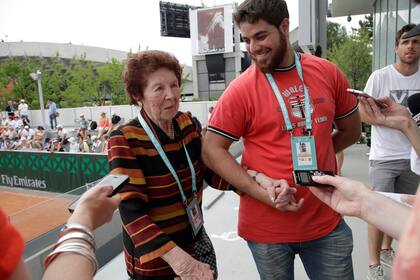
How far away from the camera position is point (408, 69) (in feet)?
8.52

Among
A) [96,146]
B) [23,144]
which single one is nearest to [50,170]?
[96,146]

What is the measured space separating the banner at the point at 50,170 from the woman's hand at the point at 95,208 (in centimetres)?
770

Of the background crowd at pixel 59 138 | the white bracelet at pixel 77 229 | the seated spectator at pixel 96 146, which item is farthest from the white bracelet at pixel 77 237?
the seated spectator at pixel 96 146

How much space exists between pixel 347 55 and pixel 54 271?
20.5m

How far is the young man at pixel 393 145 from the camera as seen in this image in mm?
2504

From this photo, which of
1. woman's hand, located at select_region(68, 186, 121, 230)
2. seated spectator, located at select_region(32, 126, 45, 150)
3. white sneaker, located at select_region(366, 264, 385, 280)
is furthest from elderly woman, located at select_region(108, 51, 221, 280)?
seated spectator, located at select_region(32, 126, 45, 150)

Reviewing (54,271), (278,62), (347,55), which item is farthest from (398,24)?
(347,55)

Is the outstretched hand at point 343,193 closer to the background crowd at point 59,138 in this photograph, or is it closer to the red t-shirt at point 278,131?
the red t-shirt at point 278,131

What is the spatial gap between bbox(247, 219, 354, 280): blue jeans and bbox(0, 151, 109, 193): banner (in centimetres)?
738

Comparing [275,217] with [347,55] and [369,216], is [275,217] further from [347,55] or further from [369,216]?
[347,55]

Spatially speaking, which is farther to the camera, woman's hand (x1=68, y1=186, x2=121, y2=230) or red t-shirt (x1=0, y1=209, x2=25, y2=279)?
woman's hand (x1=68, y1=186, x2=121, y2=230)

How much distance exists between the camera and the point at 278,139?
158cm

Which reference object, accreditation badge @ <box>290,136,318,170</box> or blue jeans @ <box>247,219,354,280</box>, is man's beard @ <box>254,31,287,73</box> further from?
blue jeans @ <box>247,219,354,280</box>

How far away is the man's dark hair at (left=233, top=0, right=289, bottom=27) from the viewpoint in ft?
4.97
